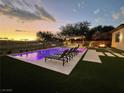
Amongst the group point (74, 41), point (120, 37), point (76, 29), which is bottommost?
point (74, 41)

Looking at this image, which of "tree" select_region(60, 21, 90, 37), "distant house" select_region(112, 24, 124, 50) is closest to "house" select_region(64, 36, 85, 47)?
"tree" select_region(60, 21, 90, 37)

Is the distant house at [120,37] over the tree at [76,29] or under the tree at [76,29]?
under

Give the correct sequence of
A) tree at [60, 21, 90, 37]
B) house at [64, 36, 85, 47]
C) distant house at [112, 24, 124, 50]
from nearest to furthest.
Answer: distant house at [112, 24, 124, 50]
house at [64, 36, 85, 47]
tree at [60, 21, 90, 37]

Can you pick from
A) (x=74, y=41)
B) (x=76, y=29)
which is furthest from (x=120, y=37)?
(x=76, y=29)

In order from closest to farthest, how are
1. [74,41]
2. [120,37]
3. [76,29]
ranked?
[120,37] < [74,41] < [76,29]

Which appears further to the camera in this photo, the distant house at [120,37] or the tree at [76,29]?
the tree at [76,29]

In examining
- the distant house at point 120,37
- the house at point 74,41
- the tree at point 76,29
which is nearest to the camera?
the distant house at point 120,37

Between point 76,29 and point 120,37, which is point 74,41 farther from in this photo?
point 120,37

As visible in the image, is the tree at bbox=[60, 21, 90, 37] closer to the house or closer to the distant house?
the house

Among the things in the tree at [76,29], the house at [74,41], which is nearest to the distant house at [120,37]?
the house at [74,41]

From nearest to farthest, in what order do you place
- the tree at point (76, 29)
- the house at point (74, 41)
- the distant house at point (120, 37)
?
the distant house at point (120, 37) < the house at point (74, 41) < the tree at point (76, 29)

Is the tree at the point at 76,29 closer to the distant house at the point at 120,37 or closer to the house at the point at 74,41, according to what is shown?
the house at the point at 74,41

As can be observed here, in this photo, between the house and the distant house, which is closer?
the distant house

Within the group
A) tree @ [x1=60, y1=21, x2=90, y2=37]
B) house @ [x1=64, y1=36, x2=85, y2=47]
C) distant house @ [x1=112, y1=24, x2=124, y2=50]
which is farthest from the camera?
tree @ [x1=60, y1=21, x2=90, y2=37]
